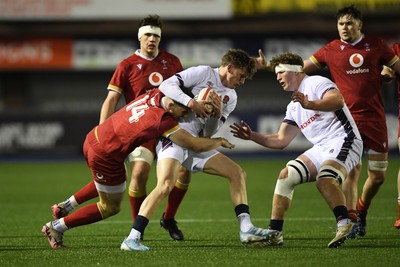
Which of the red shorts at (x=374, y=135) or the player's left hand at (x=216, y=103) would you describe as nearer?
the player's left hand at (x=216, y=103)

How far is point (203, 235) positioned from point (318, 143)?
1697 mm

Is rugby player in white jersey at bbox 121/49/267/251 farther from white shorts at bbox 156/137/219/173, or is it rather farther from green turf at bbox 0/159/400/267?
green turf at bbox 0/159/400/267

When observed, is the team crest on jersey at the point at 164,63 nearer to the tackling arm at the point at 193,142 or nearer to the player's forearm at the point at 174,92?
the player's forearm at the point at 174,92

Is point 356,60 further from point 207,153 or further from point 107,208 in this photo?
point 107,208

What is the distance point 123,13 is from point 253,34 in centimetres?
359

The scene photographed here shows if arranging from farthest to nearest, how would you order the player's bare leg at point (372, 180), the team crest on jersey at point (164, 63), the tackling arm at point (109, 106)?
the team crest on jersey at point (164, 63)
the player's bare leg at point (372, 180)
the tackling arm at point (109, 106)

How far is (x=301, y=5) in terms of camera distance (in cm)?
2081

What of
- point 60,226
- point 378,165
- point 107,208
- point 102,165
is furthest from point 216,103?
point 378,165

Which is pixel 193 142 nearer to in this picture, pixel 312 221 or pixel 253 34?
pixel 312 221

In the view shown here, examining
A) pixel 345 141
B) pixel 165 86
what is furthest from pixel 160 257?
pixel 345 141

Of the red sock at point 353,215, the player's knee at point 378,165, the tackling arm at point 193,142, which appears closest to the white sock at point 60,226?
the tackling arm at point 193,142

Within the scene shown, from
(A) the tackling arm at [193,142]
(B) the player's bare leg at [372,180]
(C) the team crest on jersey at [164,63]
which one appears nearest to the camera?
(A) the tackling arm at [193,142]

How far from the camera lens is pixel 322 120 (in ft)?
25.8

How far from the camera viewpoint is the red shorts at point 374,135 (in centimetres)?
877
